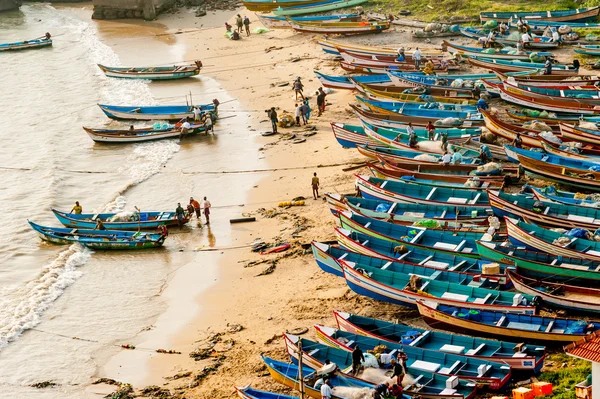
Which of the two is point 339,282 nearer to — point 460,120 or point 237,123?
point 460,120

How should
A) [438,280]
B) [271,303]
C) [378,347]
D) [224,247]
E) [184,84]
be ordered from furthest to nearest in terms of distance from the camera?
[184,84] → [224,247] → [271,303] → [438,280] → [378,347]

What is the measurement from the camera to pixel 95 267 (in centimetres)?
3067

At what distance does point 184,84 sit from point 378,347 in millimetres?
32406

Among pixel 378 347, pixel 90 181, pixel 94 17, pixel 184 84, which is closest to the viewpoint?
pixel 378 347

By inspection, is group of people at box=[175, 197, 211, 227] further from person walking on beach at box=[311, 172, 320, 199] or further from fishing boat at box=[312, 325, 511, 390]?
fishing boat at box=[312, 325, 511, 390]

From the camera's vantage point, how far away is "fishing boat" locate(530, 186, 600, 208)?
27.5 m

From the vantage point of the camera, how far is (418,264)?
25.1 m

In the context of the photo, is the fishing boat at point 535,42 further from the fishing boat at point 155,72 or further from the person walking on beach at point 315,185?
the person walking on beach at point 315,185

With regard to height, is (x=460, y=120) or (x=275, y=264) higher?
(x=460, y=120)

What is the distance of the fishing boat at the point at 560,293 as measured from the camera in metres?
22.0

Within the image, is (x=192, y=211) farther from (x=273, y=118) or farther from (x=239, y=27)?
(x=239, y=27)

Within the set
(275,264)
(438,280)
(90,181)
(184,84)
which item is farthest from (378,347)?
(184,84)

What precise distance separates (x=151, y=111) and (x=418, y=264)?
23506 millimetres

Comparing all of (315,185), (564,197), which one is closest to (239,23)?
(315,185)
